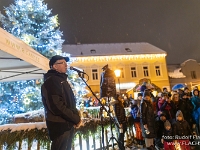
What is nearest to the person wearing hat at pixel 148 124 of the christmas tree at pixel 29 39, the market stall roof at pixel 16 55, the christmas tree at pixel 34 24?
the market stall roof at pixel 16 55

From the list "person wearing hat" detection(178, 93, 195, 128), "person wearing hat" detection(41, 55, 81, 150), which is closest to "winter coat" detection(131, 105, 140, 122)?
"person wearing hat" detection(178, 93, 195, 128)

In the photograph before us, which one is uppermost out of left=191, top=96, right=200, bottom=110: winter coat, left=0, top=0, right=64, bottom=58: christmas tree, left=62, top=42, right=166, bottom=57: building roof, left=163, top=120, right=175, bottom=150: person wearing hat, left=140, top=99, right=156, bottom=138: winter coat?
left=62, top=42, right=166, bottom=57: building roof

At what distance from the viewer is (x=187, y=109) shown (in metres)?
6.27

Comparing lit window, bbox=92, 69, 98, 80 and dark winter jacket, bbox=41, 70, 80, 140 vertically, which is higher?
Answer: lit window, bbox=92, 69, 98, 80

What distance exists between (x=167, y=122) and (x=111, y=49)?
26.0 meters

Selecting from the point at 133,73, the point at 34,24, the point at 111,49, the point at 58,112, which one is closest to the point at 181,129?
the point at 58,112

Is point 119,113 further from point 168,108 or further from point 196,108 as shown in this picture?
point 196,108

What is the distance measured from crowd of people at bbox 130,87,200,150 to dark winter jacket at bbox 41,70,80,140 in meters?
3.44

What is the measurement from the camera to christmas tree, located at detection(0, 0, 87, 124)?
9.95 metres

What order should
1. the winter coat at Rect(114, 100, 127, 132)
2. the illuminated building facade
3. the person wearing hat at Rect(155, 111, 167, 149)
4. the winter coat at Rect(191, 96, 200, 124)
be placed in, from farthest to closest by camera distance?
the illuminated building facade → the winter coat at Rect(191, 96, 200, 124) → the person wearing hat at Rect(155, 111, 167, 149) → the winter coat at Rect(114, 100, 127, 132)

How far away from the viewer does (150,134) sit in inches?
212

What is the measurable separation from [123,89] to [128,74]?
8.27ft

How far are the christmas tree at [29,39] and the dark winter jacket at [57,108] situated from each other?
758 centimetres

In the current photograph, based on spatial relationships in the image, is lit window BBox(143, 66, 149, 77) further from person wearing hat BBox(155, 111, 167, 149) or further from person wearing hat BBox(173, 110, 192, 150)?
person wearing hat BBox(173, 110, 192, 150)
